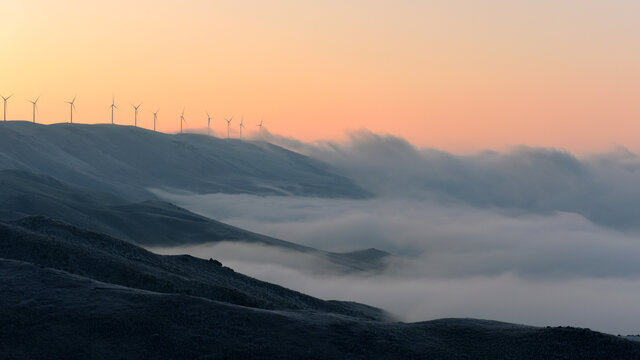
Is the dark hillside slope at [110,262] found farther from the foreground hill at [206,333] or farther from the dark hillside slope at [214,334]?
the dark hillside slope at [214,334]

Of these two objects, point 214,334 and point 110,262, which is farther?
point 110,262

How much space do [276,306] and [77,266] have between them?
2829 centimetres

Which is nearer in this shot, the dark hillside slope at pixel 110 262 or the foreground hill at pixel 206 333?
the foreground hill at pixel 206 333

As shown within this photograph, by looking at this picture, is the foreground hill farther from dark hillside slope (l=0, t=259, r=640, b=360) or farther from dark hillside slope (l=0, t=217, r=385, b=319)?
dark hillside slope (l=0, t=217, r=385, b=319)

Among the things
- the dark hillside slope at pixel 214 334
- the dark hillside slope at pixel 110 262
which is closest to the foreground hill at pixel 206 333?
the dark hillside slope at pixel 214 334

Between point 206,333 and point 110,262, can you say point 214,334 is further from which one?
point 110,262

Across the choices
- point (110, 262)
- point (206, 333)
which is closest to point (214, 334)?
point (206, 333)

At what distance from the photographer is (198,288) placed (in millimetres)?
115312

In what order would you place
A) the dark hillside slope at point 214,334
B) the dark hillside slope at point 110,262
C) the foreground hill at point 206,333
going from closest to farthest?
1. the dark hillside slope at point 214,334
2. the foreground hill at point 206,333
3. the dark hillside slope at point 110,262

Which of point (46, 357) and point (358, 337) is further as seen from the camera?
point (358, 337)

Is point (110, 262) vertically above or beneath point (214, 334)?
above

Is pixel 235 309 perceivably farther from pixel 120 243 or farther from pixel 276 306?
pixel 120 243

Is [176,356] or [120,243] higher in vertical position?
[120,243]

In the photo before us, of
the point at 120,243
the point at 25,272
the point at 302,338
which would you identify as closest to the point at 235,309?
the point at 302,338
